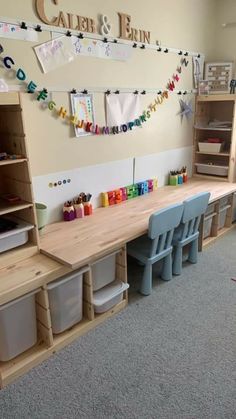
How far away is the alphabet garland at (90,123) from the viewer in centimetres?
196

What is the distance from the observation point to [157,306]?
225cm

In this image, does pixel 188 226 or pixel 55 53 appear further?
pixel 188 226

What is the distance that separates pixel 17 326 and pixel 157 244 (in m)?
1.11

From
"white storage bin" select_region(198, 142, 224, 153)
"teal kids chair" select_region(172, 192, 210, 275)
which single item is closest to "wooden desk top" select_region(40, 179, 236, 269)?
"teal kids chair" select_region(172, 192, 210, 275)

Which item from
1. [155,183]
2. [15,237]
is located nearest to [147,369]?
[15,237]

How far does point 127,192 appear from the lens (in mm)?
2900

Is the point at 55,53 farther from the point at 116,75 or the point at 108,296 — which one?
the point at 108,296

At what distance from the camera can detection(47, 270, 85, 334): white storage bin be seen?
1809 millimetres

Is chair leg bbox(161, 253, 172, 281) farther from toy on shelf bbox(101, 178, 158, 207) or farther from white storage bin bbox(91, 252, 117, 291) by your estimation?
toy on shelf bbox(101, 178, 158, 207)

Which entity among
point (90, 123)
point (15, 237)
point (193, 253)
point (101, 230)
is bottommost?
point (193, 253)

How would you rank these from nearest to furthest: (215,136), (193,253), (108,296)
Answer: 1. (108,296)
2. (193,253)
3. (215,136)

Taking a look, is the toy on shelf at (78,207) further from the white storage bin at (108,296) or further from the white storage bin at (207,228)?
the white storage bin at (207,228)

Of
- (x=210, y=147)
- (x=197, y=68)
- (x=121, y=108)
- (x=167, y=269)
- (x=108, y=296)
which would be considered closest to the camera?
(x=108, y=296)

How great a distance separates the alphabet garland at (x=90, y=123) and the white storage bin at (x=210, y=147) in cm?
76
